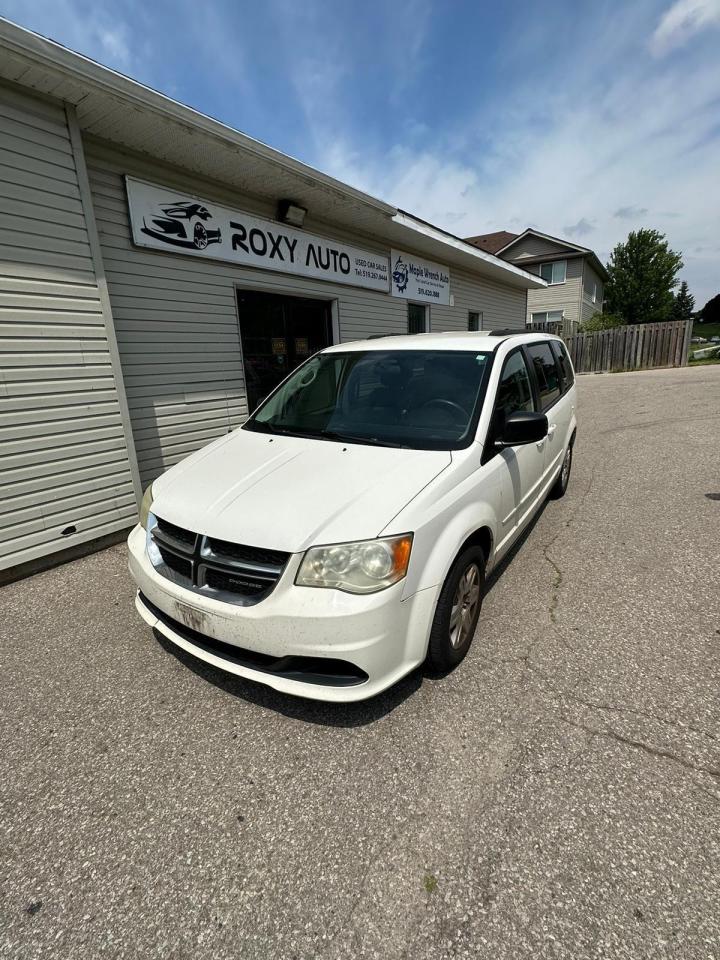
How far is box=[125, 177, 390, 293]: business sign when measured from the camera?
4887 mm

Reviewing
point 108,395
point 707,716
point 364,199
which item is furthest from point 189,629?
point 364,199

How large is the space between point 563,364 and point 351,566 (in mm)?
4090

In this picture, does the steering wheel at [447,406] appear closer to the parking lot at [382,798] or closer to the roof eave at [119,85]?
the parking lot at [382,798]

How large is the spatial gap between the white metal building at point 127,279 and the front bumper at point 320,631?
2.77 meters

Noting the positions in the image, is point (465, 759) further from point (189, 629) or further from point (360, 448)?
point (360, 448)

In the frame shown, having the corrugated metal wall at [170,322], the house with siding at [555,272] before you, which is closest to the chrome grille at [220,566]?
the corrugated metal wall at [170,322]

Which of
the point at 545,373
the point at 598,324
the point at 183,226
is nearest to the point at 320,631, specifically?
the point at 545,373

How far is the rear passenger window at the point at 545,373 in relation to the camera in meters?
3.87

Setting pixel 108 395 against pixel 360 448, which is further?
pixel 108 395

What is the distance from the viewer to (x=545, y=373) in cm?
413

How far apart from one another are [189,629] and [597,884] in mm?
1937

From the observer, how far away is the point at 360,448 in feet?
8.84

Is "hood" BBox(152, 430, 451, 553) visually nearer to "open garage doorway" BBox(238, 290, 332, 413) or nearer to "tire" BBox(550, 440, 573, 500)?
"tire" BBox(550, 440, 573, 500)

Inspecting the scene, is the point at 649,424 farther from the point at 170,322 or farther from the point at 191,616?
the point at 191,616
